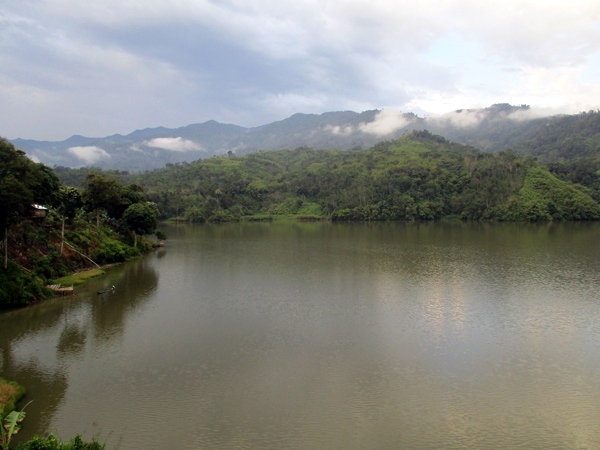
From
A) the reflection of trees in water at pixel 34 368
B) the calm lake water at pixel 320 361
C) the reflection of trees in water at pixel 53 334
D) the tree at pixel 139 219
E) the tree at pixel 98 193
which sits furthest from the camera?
the tree at pixel 139 219

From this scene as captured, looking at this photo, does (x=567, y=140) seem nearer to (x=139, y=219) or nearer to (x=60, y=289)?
(x=139, y=219)

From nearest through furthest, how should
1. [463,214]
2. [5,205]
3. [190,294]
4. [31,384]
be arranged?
[31,384]
[5,205]
[190,294]
[463,214]

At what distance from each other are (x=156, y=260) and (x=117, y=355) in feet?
85.6

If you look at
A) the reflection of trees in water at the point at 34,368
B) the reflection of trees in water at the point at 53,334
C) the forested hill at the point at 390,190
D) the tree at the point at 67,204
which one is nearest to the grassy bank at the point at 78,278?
the reflection of trees in water at the point at 53,334

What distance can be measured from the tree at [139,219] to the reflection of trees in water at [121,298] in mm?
5708

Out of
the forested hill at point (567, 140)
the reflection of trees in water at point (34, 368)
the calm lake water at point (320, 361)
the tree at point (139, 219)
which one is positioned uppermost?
the forested hill at point (567, 140)

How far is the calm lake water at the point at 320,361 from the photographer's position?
11117 mm

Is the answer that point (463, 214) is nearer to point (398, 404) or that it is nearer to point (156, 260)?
point (156, 260)

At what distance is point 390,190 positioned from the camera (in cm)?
11012

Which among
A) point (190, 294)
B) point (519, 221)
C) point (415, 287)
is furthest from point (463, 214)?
point (190, 294)

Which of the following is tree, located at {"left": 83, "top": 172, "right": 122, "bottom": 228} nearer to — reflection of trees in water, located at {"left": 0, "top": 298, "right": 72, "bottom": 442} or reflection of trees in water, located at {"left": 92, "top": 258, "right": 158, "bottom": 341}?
reflection of trees in water, located at {"left": 92, "top": 258, "right": 158, "bottom": 341}

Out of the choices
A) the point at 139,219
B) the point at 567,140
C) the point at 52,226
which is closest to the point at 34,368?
the point at 52,226

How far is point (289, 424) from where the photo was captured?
446 inches

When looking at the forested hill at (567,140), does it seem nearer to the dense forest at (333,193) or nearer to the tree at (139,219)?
the dense forest at (333,193)
